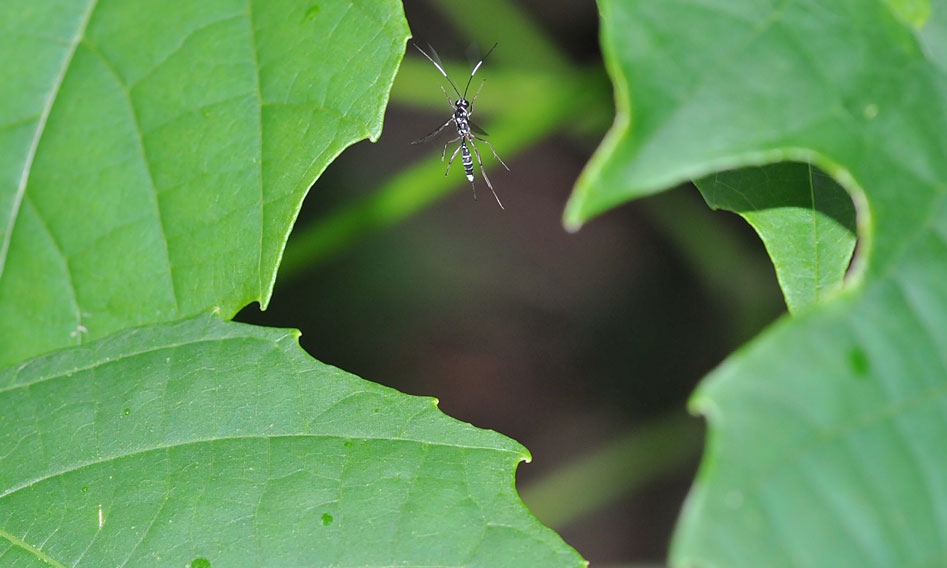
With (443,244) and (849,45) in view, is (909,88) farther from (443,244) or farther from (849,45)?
(443,244)

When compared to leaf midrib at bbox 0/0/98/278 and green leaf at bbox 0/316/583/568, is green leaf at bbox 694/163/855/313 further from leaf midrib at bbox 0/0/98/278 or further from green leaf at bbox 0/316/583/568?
leaf midrib at bbox 0/0/98/278

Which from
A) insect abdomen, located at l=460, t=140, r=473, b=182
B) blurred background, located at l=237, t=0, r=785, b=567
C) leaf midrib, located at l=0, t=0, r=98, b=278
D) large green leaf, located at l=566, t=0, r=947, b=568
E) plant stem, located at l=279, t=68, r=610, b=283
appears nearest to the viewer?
large green leaf, located at l=566, t=0, r=947, b=568

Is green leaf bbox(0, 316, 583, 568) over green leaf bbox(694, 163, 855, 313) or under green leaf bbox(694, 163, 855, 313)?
under

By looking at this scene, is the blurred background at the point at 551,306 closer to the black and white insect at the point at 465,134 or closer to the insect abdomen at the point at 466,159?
the black and white insect at the point at 465,134

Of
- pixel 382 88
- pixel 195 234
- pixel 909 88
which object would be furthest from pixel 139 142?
pixel 909 88

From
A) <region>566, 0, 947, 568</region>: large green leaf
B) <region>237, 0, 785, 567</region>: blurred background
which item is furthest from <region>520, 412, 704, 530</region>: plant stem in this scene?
<region>566, 0, 947, 568</region>: large green leaf
